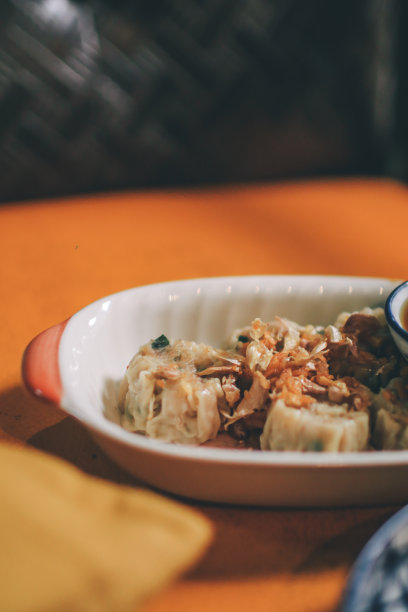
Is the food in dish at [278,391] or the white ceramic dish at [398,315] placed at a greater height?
the white ceramic dish at [398,315]

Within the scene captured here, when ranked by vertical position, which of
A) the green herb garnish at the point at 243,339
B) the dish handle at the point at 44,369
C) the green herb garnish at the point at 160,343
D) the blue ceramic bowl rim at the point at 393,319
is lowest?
the dish handle at the point at 44,369

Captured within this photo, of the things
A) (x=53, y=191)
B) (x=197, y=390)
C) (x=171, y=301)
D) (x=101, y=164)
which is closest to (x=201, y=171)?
(x=101, y=164)

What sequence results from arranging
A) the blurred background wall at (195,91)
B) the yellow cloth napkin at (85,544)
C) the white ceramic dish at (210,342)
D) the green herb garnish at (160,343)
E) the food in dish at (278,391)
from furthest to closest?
the blurred background wall at (195,91)
the green herb garnish at (160,343)
the food in dish at (278,391)
the white ceramic dish at (210,342)
the yellow cloth napkin at (85,544)

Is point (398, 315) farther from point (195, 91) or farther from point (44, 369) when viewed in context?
point (195, 91)

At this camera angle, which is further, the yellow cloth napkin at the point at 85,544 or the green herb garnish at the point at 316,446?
the green herb garnish at the point at 316,446

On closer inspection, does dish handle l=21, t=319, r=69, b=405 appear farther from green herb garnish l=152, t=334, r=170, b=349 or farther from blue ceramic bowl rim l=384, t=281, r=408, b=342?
blue ceramic bowl rim l=384, t=281, r=408, b=342

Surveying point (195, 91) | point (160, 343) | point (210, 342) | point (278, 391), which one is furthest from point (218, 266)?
point (195, 91)

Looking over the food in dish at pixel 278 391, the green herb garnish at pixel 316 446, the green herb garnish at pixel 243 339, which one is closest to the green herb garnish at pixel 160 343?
the food in dish at pixel 278 391

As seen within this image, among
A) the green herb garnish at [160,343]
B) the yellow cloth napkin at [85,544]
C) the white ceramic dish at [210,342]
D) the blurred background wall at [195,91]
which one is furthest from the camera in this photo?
the blurred background wall at [195,91]

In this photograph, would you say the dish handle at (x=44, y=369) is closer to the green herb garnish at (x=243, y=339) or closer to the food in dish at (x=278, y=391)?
the food in dish at (x=278, y=391)
